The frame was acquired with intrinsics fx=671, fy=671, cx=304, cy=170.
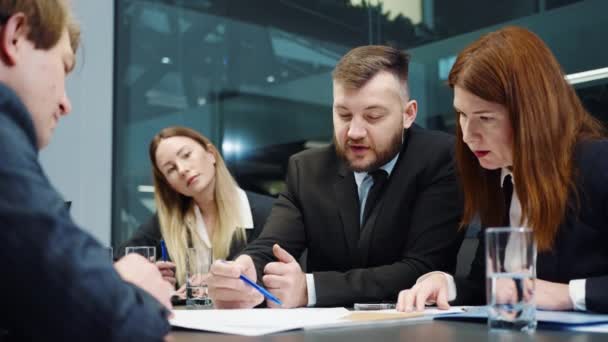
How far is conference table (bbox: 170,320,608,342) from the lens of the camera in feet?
3.00

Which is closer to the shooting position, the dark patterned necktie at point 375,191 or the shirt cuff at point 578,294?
the shirt cuff at point 578,294

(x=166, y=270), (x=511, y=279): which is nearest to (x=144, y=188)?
(x=166, y=270)

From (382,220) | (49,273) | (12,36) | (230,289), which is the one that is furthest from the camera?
(382,220)

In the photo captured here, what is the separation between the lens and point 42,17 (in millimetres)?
839

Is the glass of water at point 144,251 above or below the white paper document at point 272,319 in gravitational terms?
above

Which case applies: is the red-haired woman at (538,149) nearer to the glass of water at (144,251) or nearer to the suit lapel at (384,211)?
the suit lapel at (384,211)

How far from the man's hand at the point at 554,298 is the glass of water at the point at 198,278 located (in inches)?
33.2

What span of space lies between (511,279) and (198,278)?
948 millimetres

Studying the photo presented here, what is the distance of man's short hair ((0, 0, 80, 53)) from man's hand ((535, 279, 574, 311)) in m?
0.97

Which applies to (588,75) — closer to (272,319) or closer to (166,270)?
(166,270)

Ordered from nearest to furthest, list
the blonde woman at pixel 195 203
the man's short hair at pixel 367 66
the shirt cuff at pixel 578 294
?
1. the shirt cuff at pixel 578 294
2. the man's short hair at pixel 367 66
3. the blonde woman at pixel 195 203

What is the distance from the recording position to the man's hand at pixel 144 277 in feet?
2.91

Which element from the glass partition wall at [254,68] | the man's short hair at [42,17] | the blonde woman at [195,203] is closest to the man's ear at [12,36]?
the man's short hair at [42,17]

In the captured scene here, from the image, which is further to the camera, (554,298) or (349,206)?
(349,206)
